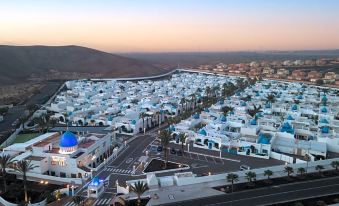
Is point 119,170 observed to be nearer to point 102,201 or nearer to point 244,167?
point 102,201

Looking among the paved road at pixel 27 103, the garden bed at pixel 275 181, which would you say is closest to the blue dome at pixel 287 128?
the garden bed at pixel 275 181

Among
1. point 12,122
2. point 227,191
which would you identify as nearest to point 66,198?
point 227,191

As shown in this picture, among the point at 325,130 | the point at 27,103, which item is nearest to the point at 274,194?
the point at 325,130

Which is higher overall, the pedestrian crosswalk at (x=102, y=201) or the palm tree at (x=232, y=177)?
the palm tree at (x=232, y=177)

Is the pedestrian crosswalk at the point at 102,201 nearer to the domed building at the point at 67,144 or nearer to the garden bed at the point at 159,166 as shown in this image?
the garden bed at the point at 159,166

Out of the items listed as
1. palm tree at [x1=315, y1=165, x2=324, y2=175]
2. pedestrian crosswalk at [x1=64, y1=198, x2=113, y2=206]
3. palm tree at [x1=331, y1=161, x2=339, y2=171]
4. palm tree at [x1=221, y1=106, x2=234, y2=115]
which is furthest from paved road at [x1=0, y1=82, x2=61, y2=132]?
palm tree at [x1=331, y1=161, x2=339, y2=171]

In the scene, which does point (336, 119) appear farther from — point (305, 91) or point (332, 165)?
point (305, 91)
